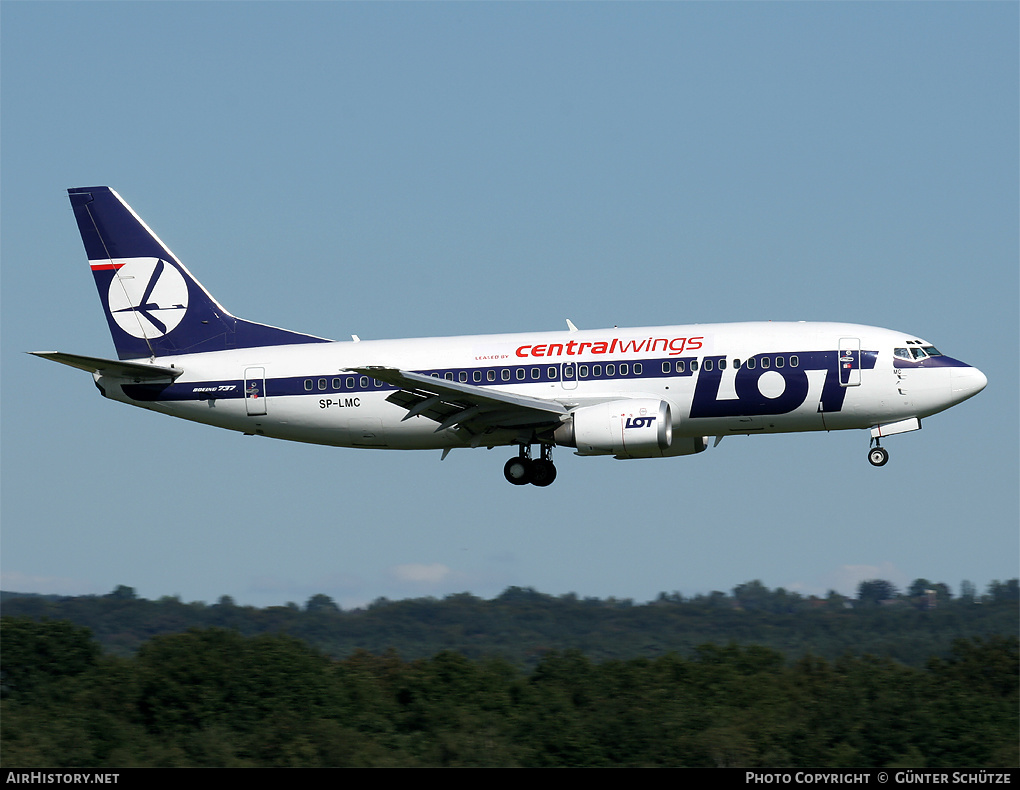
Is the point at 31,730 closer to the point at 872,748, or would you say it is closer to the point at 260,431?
the point at 260,431

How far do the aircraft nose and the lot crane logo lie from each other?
2576cm

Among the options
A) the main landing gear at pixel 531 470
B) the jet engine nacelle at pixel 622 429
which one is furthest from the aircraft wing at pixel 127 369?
the jet engine nacelle at pixel 622 429

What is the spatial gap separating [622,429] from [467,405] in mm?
4823

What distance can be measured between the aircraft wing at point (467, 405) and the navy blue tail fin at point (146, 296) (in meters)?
6.13

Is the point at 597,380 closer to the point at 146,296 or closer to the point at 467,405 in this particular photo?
the point at 467,405

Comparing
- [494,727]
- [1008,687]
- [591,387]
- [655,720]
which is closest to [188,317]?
[591,387]

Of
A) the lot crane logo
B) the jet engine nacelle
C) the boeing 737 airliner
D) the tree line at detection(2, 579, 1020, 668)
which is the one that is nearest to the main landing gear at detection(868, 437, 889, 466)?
the boeing 737 airliner

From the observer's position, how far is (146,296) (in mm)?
44938

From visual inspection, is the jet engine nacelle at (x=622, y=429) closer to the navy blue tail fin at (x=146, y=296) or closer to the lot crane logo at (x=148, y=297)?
the navy blue tail fin at (x=146, y=296)

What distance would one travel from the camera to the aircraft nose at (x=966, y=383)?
37938 millimetres

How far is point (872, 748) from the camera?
4456 cm

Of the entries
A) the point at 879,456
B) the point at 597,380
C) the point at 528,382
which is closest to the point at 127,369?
the point at 528,382

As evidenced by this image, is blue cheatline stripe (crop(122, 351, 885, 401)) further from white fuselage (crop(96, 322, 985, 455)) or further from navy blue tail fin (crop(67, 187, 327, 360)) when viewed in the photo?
navy blue tail fin (crop(67, 187, 327, 360))

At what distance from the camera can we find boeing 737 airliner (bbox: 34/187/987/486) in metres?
37.9
